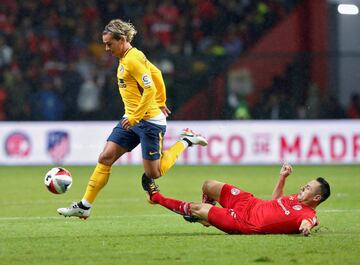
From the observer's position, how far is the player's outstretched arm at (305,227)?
9.44 metres

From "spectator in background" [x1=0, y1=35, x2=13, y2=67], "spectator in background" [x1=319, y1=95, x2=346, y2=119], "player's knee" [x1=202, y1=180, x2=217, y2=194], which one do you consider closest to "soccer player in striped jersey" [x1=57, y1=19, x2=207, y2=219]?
"player's knee" [x1=202, y1=180, x2=217, y2=194]

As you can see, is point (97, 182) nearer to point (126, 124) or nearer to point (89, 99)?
point (126, 124)

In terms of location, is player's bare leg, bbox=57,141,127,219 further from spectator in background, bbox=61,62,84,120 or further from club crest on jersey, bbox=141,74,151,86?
spectator in background, bbox=61,62,84,120

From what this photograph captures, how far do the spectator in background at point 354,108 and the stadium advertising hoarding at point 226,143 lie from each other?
643 millimetres

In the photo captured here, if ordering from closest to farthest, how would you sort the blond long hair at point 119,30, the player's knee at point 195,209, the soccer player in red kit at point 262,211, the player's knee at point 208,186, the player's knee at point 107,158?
1. the soccer player in red kit at point 262,211
2. the player's knee at point 195,209
3. the player's knee at point 208,186
4. the blond long hair at point 119,30
5. the player's knee at point 107,158

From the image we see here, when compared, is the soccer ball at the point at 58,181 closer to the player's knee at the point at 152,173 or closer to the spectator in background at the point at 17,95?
the player's knee at the point at 152,173

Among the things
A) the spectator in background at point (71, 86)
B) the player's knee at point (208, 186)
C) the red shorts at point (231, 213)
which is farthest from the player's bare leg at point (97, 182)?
the spectator in background at point (71, 86)

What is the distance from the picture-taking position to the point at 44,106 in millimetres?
22500

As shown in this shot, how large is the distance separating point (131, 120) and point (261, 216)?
1826 mm

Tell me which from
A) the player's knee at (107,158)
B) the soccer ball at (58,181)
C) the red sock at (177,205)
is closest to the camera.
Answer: the red sock at (177,205)

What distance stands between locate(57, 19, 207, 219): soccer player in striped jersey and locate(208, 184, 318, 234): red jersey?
4.18ft

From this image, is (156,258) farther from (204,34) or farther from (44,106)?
(204,34)

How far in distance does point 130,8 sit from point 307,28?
14.7ft

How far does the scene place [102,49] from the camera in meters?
24.0
